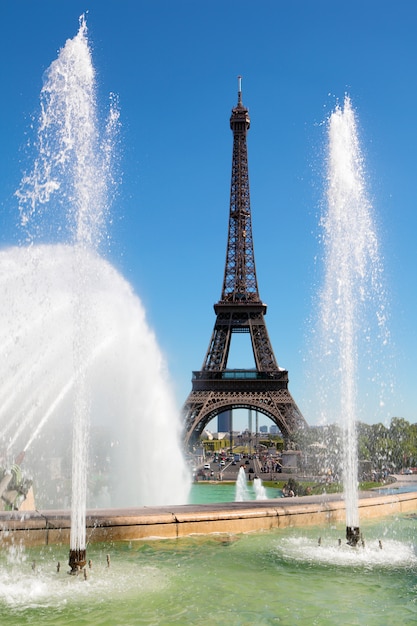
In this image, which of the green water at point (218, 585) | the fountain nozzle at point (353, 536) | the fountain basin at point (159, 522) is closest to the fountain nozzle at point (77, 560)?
the green water at point (218, 585)

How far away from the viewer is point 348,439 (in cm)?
1516

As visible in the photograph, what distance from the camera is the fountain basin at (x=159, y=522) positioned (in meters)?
12.1

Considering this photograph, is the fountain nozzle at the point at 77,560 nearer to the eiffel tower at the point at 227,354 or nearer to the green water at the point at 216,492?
the green water at the point at 216,492

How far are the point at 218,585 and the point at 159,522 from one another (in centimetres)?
362

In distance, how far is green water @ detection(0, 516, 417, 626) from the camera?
26.8 feet

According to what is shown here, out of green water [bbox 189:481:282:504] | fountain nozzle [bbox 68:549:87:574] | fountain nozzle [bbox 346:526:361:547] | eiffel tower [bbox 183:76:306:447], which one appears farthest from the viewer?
eiffel tower [bbox 183:76:306:447]

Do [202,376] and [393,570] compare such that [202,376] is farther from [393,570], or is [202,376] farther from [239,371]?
[393,570]

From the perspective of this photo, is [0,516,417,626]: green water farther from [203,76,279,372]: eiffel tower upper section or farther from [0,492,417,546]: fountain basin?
[203,76,279,372]: eiffel tower upper section

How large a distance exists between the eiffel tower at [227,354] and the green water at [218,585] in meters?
48.8

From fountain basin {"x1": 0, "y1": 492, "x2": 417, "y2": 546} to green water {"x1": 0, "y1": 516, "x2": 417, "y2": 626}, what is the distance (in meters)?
0.36

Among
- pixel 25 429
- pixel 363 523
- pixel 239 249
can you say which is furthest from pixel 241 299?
pixel 363 523

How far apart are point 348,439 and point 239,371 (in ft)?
171

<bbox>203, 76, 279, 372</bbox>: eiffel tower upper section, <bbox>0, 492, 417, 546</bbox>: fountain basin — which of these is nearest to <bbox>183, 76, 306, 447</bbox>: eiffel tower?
<bbox>203, 76, 279, 372</bbox>: eiffel tower upper section

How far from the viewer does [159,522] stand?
1292cm
